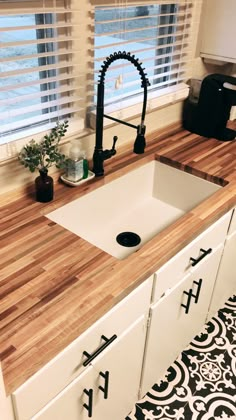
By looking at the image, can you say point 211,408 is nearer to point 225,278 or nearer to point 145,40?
point 225,278

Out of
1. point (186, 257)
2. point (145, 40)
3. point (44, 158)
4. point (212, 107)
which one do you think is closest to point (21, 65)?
point (44, 158)

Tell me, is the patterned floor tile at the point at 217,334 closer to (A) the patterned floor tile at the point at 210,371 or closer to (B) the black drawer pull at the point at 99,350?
(A) the patterned floor tile at the point at 210,371

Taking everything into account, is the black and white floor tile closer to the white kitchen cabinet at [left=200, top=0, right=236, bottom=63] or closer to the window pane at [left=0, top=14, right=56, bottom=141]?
the window pane at [left=0, top=14, right=56, bottom=141]

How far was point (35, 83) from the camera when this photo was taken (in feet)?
4.61

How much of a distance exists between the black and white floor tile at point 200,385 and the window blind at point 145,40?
1225 millimetres

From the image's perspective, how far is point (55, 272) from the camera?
117cm

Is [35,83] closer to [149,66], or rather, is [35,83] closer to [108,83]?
[108,83]

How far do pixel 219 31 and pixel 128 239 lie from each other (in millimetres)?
1155

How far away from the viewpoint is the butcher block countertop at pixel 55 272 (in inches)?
37.6

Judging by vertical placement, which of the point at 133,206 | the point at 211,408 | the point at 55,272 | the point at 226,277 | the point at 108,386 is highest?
the point at 55,272

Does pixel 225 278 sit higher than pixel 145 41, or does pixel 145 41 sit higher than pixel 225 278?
pixel 145 41

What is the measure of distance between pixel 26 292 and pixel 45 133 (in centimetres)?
67

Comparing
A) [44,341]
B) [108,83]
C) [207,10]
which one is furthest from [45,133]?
[207,10]

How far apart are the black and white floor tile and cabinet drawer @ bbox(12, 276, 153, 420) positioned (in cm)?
66
